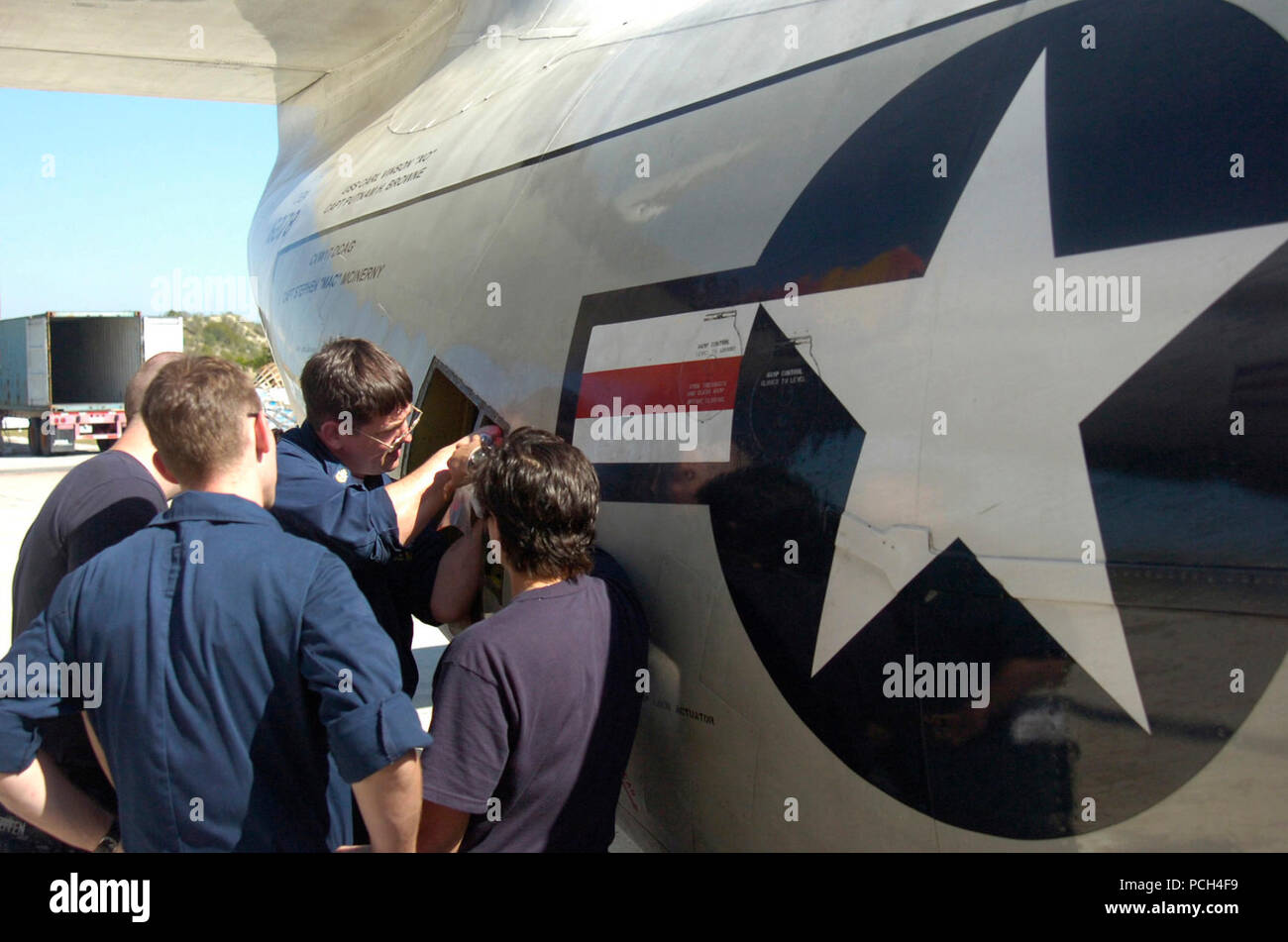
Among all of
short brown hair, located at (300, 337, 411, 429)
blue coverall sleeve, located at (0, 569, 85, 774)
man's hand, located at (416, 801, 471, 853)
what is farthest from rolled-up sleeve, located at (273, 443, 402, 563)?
man's hand, located at (416, 801, 471, 853)

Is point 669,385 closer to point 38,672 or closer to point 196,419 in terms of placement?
point 196,419

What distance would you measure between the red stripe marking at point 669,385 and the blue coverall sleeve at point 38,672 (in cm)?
123

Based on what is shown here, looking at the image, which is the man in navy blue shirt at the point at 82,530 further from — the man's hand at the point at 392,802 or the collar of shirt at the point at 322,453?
the man's hand at the point at 392,802

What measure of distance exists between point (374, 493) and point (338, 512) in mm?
102

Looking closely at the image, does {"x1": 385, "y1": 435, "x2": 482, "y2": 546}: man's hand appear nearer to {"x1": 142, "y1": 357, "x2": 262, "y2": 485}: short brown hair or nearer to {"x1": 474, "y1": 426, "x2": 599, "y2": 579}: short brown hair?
{"x1": 474, "y1": 426, "x2": 599, "y2": 579}: short brown hair

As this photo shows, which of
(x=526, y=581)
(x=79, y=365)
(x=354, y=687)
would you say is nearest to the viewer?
(x=354, y=687)

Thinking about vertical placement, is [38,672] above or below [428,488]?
below

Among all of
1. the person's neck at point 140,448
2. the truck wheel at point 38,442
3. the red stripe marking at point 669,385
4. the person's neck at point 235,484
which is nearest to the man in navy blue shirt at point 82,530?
the person's neck at point 140,448

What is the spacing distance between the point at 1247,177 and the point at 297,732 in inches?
71.8

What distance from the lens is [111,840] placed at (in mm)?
2279

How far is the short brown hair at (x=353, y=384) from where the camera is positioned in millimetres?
2539

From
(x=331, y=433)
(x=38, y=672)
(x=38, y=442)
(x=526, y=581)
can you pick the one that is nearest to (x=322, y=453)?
(x=331, y=433)
